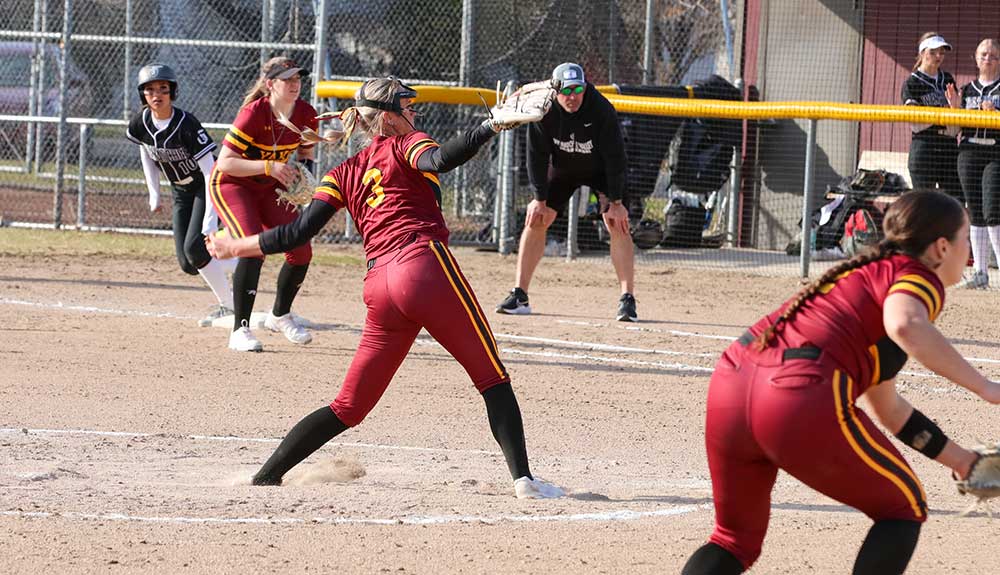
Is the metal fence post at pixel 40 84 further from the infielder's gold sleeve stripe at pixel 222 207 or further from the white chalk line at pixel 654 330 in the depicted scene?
the white chalk line at pixel 654 330

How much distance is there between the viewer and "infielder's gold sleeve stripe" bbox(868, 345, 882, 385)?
381 centimetres

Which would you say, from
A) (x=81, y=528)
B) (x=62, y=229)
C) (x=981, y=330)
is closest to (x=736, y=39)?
(x=981, y=330)

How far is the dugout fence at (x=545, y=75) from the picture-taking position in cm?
1525

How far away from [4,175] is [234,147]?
37.7ft

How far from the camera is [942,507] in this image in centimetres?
583

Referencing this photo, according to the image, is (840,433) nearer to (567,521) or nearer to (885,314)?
(885,314)

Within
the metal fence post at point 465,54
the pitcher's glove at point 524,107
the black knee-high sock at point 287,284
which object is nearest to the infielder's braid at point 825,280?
the pitcher's glove at point 524,107

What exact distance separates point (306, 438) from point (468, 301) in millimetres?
894

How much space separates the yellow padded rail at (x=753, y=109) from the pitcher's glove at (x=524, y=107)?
7134 mm

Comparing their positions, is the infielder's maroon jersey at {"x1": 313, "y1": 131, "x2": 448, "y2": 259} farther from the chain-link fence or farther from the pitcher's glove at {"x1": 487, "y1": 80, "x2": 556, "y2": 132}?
the chain-link fence

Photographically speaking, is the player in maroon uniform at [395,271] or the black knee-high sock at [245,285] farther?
the black knee-high sock at [245,285]

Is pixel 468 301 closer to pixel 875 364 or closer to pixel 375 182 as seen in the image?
pixel 375 182

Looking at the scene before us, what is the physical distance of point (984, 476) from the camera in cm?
389

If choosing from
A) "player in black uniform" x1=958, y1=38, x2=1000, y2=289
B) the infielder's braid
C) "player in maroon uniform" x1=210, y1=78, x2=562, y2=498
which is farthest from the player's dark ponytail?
"player in black uniform" x1=958, y1=38, x2=1000, y2=289
